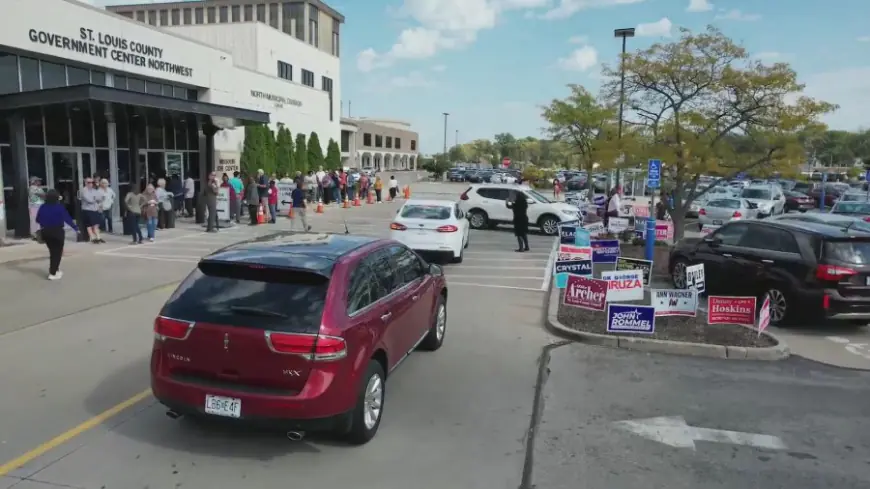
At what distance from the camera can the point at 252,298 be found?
16.7ft

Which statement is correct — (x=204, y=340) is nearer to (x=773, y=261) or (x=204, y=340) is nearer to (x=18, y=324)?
(x=18, y=324)

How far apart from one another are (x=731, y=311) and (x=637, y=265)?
265 centimetres

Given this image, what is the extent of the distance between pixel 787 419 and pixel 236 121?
21.6 meters

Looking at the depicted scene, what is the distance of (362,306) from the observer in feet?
18.0

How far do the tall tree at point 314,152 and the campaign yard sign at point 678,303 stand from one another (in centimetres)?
2769

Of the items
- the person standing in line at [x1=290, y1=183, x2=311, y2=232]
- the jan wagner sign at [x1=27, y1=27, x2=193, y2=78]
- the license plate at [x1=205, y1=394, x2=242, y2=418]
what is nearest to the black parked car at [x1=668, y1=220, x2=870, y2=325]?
the license plate at [x1=205, y1=394, x2=242, y2=418]

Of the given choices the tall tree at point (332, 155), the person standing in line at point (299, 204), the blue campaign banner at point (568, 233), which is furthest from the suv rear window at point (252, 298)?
the tall tree at point (332, 155)

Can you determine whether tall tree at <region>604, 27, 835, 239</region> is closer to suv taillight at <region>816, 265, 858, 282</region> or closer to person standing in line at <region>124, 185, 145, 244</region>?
suv taillight at <region>816, 265, 858, 282</region>

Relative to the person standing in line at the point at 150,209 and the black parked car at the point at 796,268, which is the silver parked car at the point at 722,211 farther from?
the person standing in line at the point at 150,209

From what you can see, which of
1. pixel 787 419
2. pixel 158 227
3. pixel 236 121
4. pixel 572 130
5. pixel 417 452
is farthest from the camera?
pixel 572 130

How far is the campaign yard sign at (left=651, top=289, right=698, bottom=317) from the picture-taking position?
31.9 feet

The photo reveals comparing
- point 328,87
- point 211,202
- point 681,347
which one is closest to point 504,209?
point 211,202

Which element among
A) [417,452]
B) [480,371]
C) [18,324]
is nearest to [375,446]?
[417,452]

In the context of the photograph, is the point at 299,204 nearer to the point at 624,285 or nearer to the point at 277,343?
the point at 624,285
